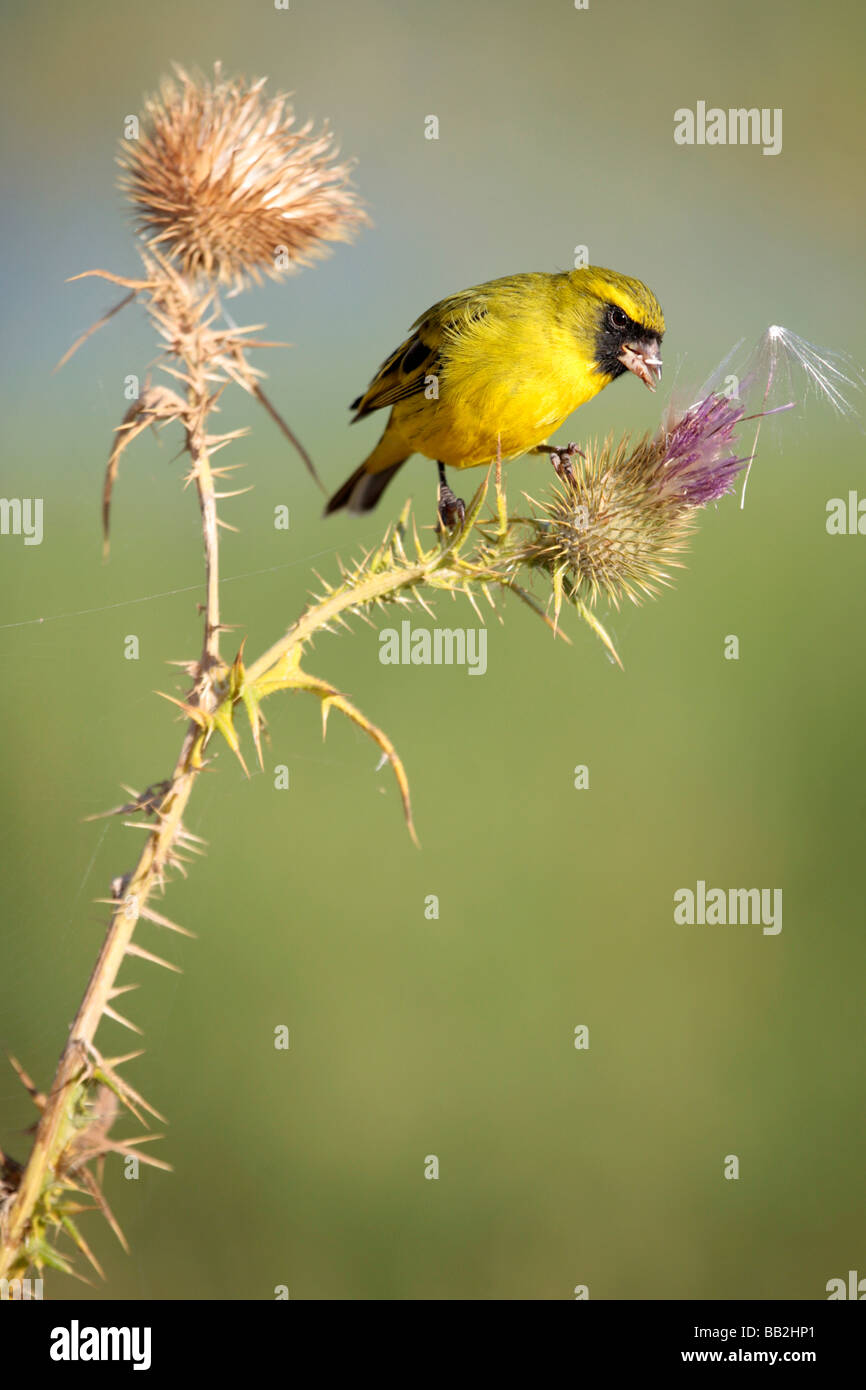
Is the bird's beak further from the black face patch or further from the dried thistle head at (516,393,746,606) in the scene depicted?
the dried thistle head at (516,393,746,606)

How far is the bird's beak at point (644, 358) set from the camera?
3.47 metres

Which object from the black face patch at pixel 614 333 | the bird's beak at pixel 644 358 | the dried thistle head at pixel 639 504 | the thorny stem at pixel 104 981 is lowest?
the thorny stem at pixel 104 981

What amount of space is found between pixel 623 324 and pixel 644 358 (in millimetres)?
121

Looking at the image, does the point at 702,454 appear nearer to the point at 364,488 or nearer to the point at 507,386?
the point at 507,386

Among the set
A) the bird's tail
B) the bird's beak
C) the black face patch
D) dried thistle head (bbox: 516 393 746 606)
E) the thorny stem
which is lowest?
the thorny stem

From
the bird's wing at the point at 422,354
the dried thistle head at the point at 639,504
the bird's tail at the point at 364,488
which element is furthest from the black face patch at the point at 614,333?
the bird's tail at the point at 364,488

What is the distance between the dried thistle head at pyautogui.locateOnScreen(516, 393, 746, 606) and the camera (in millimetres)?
2807

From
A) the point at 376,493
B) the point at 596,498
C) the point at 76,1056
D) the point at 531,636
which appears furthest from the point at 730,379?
the point at 531,636

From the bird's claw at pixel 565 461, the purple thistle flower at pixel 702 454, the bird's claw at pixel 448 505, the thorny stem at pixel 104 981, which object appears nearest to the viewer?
the thorny stem at pixel 104 981

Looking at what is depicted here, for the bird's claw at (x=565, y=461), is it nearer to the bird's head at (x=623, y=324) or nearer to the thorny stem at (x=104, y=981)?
the bird's head at (x=623, y=324)

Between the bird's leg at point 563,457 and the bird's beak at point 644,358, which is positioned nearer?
the bird's leg at point 563,457

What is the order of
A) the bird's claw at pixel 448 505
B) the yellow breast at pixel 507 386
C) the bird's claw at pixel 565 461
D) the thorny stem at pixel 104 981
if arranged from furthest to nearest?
1. the bird's claw at pixel 448 505
2. the yellow breast at pixel 507 386
3. the bird's claw at pixel 565 461
4. the thorny stem at pixel 104 981

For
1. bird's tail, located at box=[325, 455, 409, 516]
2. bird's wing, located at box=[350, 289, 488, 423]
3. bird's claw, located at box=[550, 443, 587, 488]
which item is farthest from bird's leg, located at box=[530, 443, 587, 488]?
bird's tail, located at box=[325, 455, 409, 516]

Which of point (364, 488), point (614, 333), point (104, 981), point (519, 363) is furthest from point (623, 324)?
point (104, 981)
